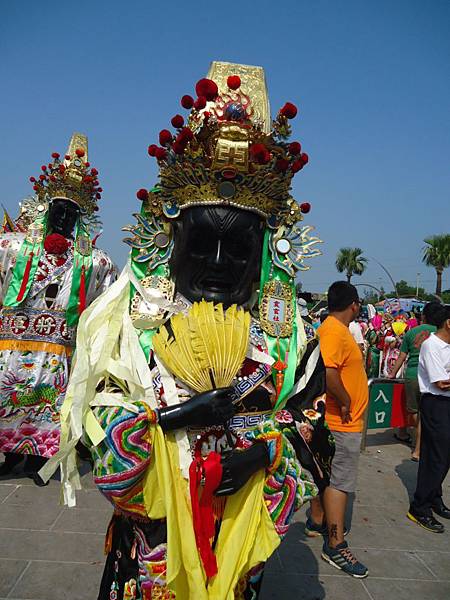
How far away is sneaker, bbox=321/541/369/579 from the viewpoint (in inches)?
127

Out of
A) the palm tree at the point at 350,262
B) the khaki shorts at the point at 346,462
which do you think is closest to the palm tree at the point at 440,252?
the palm tree at the point at 350,262

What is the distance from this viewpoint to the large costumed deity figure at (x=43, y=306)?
438 cm

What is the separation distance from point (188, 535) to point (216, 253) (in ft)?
3.35

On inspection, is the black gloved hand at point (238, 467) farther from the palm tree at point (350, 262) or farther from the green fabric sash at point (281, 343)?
the palm tree at point (350, 262)

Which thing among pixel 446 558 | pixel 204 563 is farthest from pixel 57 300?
pixel 446 558

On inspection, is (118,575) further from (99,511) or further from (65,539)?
(99,511)

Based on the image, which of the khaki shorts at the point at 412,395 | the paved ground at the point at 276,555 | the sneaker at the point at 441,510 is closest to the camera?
the paved ground at the point at 276,555

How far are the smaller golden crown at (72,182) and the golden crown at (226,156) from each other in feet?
9.61

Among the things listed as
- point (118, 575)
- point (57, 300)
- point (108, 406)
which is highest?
point (57, 300)

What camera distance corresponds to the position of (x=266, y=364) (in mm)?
1903

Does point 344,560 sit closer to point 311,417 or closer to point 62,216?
point 311,417

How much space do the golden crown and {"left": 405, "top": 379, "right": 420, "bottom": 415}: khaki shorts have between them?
4485 mm

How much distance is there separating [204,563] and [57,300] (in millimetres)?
3303

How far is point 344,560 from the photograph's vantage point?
328 cm
